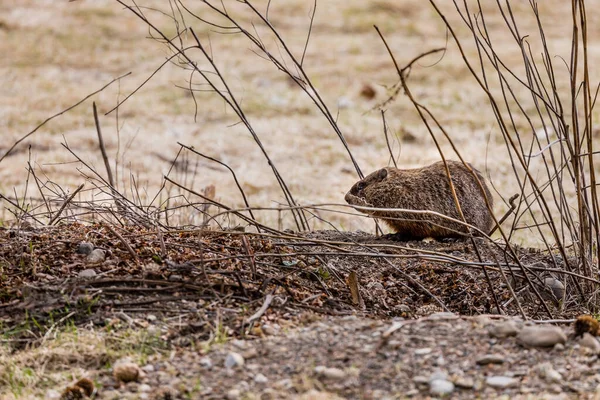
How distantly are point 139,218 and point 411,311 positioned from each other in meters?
1.35

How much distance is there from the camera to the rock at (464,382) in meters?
2.51

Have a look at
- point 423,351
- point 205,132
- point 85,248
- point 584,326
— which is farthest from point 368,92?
point 423,351

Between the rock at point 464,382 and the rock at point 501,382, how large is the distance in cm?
5

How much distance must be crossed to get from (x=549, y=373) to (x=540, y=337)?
20 cm

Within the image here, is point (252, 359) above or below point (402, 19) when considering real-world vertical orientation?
below

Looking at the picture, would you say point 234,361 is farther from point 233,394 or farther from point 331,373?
point 331,373

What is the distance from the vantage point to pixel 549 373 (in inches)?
101

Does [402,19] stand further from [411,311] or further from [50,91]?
[411,311]

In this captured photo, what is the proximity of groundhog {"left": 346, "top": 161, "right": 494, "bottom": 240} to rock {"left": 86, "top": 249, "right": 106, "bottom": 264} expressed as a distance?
1843 mm

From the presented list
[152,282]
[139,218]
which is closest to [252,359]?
[152,282]

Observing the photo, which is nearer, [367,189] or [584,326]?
[584,326]

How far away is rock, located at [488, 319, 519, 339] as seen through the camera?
2811mm

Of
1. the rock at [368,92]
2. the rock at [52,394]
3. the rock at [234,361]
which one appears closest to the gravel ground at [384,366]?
the rock at [234,361]

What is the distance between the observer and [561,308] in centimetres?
377
